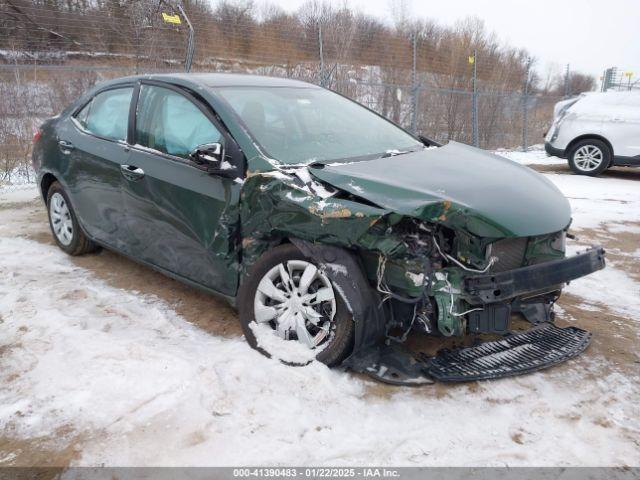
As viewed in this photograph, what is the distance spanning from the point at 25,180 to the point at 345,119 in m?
6.63

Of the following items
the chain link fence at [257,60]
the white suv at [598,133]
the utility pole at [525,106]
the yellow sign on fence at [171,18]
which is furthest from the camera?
the utility pole at [525,106]

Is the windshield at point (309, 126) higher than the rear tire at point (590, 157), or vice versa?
the windshield at point (309, 126)

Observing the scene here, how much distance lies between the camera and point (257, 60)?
1020cm

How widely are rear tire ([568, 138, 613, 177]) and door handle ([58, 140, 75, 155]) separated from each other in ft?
29.1

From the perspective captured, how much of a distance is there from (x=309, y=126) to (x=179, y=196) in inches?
38.3

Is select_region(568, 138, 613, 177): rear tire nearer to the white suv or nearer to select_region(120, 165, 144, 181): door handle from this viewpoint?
the white suv

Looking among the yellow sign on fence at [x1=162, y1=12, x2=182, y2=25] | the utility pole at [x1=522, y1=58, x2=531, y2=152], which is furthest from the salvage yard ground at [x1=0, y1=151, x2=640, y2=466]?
the utility pole at [x1=522, y1=58, x2=531, y2=152]

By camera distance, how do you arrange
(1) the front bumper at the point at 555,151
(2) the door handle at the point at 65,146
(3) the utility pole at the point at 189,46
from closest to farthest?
(2) the door handle at the point at 65,146
(3) the utility pole at the point at 189,46
(1) the front bumper at the point at 555,151

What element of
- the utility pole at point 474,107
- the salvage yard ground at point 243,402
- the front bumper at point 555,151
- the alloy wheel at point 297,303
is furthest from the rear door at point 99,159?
the utility pole at point 474,107

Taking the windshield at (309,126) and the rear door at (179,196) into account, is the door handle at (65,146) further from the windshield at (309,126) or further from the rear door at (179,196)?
the windshield at (309,126)

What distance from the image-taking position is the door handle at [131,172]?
3.66m

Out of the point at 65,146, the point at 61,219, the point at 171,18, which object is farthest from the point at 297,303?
the point at 171,18

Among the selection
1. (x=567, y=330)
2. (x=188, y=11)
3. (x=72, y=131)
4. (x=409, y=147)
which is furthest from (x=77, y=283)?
(x=188, y=11)

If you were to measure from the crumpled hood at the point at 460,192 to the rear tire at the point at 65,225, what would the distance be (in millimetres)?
2734
